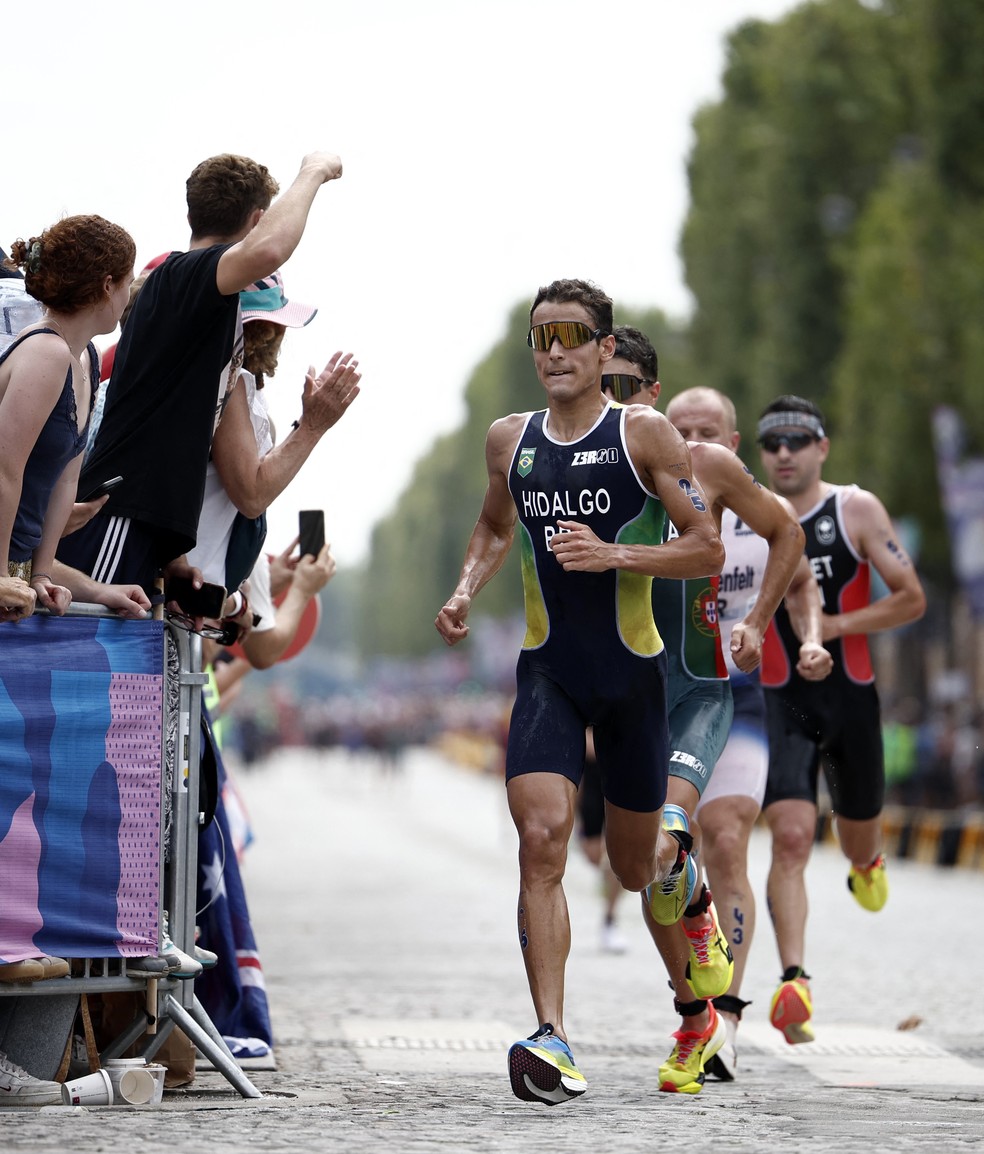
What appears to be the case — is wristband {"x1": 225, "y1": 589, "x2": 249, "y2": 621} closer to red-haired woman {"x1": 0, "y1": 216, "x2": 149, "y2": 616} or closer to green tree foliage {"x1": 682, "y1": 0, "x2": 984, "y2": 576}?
red-haired woman {"x1": 0, "y1": 216, "x2": 149, "y2": 616}

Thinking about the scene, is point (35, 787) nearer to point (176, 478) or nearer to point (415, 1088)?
point (176, 478)

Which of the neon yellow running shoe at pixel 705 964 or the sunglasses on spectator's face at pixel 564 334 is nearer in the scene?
the sunglasses on spectator's face at pixel 564 334

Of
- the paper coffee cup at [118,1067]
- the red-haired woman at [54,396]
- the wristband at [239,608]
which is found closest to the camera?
the red-haired woman at [54,396]

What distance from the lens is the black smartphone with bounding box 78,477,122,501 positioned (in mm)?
6988

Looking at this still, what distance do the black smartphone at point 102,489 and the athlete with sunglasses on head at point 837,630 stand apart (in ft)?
12.0

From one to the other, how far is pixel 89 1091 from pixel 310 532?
3052mm

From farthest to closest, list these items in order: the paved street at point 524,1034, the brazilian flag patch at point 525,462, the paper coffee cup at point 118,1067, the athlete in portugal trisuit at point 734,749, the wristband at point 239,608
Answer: the athlete in portugal trisuit at point 734,749, the wristband at point 239,608, the brazilian flag patch at point 525,462, the paper coffee cup at point 118,1067, the paved street at point 524,1034

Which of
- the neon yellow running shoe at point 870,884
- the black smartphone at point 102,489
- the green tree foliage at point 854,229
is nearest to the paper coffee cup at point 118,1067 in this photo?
the black smartphone at point 102,489

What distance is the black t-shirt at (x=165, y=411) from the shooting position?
700cm

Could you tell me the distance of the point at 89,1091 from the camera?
261 inches

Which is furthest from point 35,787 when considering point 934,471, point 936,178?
point 934,471

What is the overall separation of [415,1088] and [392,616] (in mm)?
164456

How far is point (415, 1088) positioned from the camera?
24.8ft

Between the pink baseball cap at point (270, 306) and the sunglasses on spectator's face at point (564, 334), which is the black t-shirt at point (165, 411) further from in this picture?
the sunglasses on spectator's face at point (564, 334)
